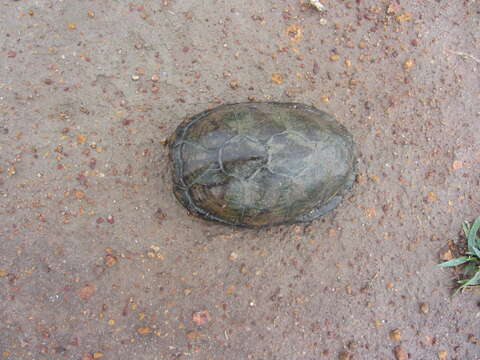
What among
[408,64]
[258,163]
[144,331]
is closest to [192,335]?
[144,331]

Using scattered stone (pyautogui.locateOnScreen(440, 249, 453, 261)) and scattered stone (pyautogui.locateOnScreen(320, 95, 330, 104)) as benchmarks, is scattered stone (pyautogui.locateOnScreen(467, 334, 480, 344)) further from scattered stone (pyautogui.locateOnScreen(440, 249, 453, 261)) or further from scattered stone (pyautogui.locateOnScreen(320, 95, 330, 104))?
scattered stone (pyautogui.locateOnScreen(320, 95, 330, 104))

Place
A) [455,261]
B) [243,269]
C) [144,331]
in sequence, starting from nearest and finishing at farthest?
[144,331]
[243,269]
[455,261]

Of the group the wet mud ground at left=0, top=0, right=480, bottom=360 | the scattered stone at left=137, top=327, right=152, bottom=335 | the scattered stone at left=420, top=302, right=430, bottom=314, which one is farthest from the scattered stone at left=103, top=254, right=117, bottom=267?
the scattered stone at left=420, top=302, right=430, bottom=314

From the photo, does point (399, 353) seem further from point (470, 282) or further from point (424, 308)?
point (470, 282)

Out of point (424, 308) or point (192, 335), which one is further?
point (424, 308)

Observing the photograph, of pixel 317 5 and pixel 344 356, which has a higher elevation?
pixel 317 5

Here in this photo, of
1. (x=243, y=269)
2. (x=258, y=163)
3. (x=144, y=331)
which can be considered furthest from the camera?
(x=243, y=269)
